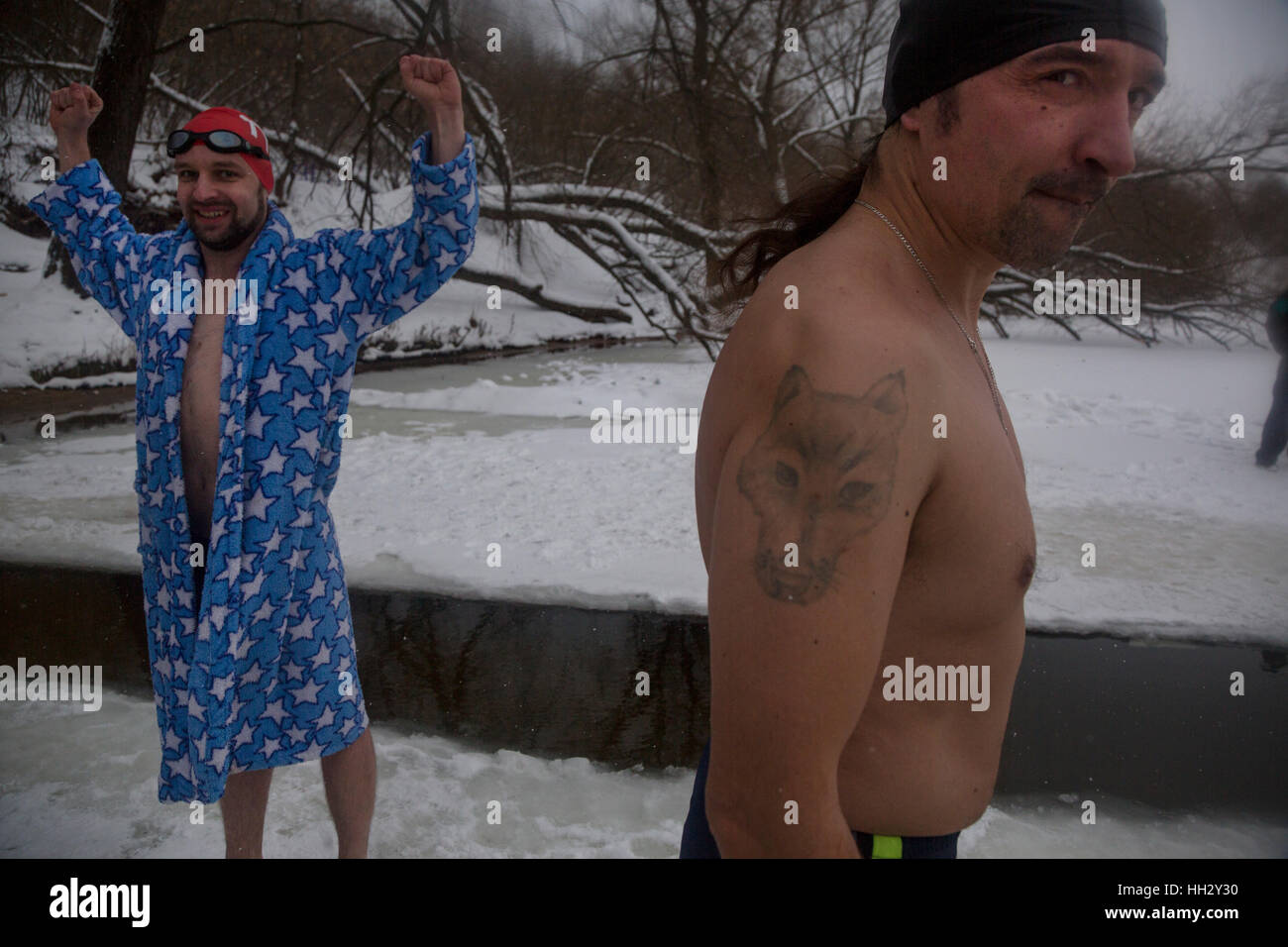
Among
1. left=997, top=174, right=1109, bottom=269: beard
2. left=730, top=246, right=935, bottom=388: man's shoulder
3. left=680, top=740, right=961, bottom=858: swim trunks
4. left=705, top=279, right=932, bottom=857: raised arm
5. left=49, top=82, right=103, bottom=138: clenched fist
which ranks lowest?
left=680, top=740, right=961, bottom=858: swim trunks

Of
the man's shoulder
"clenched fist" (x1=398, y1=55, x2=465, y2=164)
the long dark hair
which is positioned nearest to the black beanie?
the long dark hair

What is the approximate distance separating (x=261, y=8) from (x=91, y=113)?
441 inches

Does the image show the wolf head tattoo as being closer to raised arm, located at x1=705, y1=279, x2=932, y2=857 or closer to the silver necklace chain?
raised arm, located at x1=705, y1=279, x2=932, y2=857

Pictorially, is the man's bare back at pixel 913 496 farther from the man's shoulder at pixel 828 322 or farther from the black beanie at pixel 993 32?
the black beanie at pixel 993 32

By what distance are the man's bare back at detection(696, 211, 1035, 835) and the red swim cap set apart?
1.61 metres

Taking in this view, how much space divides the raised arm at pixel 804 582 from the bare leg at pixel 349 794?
150 cm

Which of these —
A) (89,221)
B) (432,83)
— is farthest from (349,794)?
(432,83)

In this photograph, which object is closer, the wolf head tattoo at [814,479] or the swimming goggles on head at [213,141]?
the wolf head tattoo at [814,479]

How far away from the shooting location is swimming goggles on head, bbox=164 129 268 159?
2.03m

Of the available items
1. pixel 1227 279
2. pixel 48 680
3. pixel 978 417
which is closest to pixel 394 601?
pixel 48 680

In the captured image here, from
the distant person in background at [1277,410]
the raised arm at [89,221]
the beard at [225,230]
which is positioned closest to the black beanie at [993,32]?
the beard at [225,230]

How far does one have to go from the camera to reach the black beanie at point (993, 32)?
91cm

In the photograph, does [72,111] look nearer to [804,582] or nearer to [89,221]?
[89,221]

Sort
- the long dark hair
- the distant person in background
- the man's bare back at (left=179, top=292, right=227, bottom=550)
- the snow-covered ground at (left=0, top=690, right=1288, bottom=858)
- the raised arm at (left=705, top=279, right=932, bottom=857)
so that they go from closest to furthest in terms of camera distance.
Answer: the raised arm at (left=705, top=279, right=932, bottom=857) → the long dark hair → the man's bare back at (left=179, top=292, right=227, bottom=550) → the snow-covered ground at (left=0, top=690, right=1288, bottom=858) → the distant person in background
